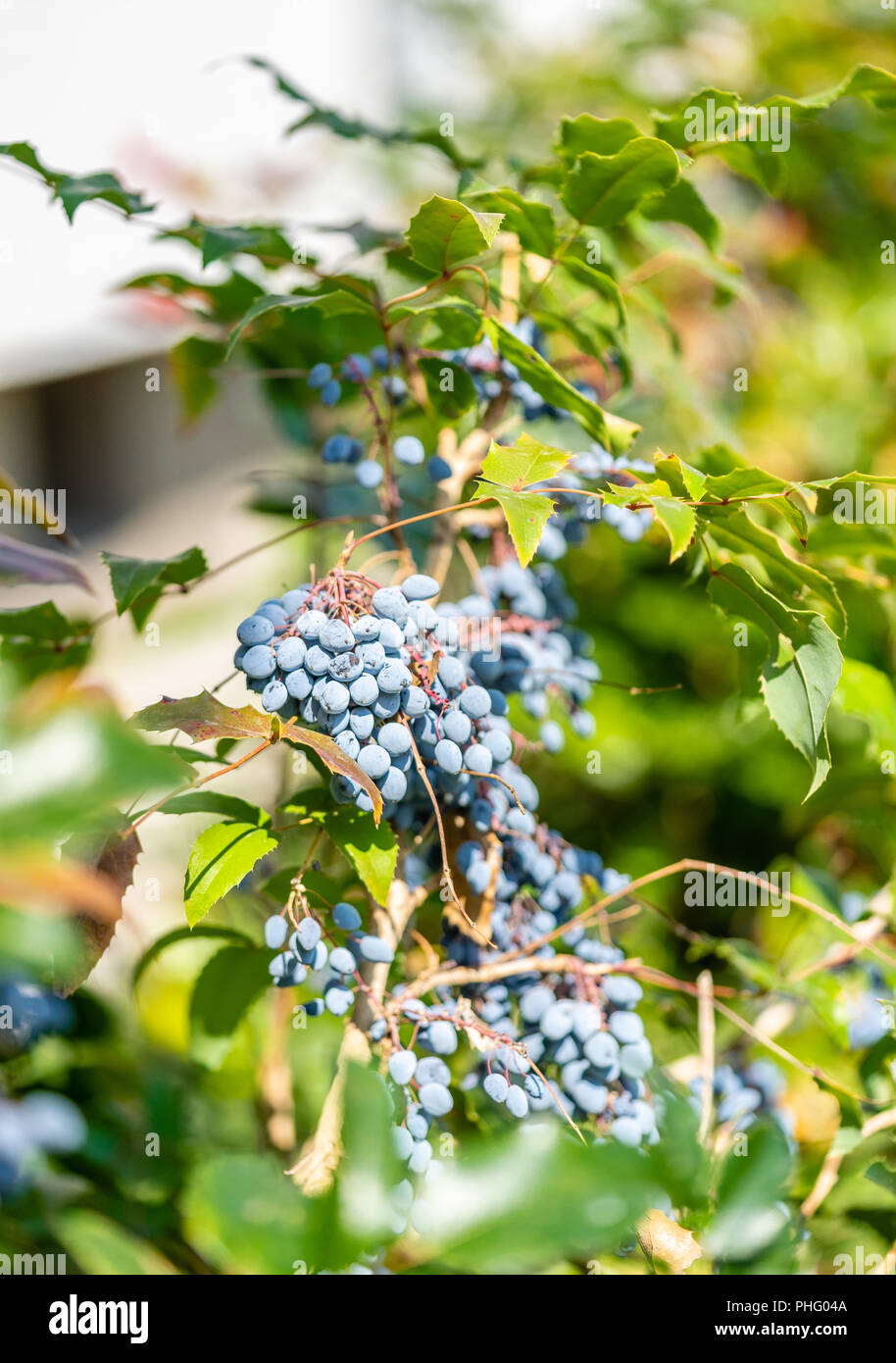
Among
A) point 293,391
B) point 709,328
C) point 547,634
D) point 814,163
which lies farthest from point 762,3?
point 547,634

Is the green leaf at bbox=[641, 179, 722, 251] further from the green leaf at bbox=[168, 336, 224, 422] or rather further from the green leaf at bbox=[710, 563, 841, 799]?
the green leaf at bbox=[168, 336, 224, 422]

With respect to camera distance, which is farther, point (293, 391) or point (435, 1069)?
point (293, 391)

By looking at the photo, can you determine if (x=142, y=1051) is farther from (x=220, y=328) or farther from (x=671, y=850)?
(x=671, y=850)

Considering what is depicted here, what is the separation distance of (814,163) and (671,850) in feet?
3.47

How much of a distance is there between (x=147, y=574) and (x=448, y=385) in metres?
0.23

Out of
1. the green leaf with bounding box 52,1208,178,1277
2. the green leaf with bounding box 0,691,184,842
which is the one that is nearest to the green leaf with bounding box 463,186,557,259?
the green leaf with bounding box 0,691,184,842

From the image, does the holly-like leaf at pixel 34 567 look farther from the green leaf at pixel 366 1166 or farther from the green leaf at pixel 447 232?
the green leaf at pixel 366 1166

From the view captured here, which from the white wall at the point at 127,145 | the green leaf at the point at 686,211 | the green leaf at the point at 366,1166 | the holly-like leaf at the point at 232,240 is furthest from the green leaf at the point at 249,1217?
the white wall at the point at 127,145

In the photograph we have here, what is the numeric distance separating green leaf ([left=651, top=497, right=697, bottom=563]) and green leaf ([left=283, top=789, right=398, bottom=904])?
0.20m

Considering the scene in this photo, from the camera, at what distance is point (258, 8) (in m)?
3.33

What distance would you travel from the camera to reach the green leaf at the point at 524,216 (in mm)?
622

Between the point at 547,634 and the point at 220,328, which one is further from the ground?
the point at 220,328
